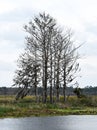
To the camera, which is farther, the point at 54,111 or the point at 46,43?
the point at 46,43

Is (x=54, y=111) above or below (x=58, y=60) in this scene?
below

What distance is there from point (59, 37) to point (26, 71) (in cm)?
616

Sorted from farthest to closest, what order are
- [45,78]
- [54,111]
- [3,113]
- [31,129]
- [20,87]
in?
[20,87] < [45,78] < [54,111] < [3,113] < [31,129]

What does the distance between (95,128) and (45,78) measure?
33482mm

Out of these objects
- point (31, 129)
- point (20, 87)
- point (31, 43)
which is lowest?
point (31, 129)

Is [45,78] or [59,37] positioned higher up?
[59,37]

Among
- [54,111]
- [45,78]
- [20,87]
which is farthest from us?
[20,87]

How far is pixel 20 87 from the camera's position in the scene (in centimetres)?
7025

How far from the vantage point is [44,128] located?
102ft

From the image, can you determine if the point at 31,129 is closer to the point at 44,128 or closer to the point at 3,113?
the point at 44,128

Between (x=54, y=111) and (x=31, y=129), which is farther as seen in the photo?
(x=54, y=111)

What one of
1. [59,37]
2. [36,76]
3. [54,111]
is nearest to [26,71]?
[36,76]

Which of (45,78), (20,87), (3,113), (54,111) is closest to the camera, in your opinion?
(3,113)

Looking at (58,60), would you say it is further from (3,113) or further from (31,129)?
(31,129)
